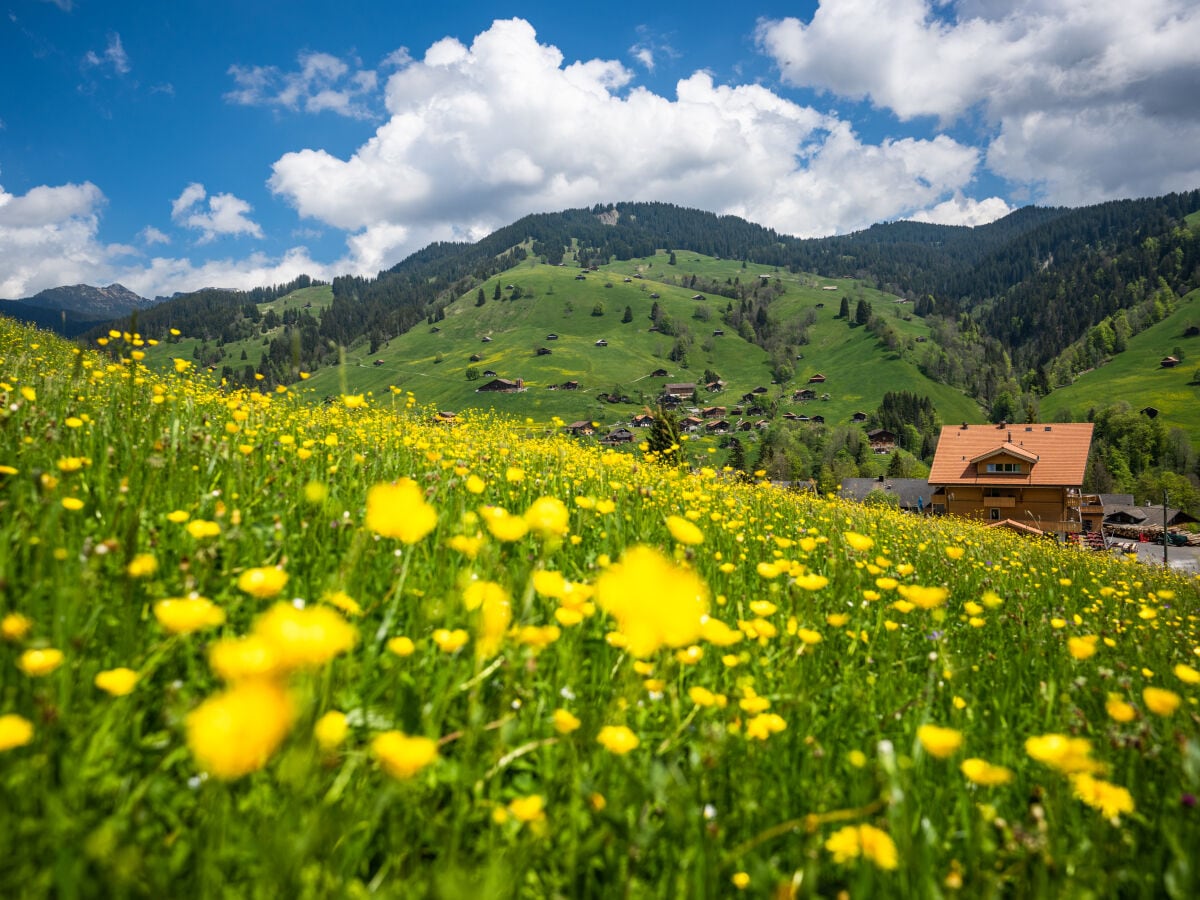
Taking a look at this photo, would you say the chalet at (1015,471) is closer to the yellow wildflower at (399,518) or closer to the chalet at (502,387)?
the yellow wildflower at (399,518)

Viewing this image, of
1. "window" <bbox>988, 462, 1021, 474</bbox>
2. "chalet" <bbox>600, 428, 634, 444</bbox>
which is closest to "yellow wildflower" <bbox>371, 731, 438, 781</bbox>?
"window" <bbox>988, 462, 1021, 474</bbox>

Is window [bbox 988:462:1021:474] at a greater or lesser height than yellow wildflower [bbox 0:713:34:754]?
lesser

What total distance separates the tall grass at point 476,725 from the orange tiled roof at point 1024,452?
213 ft

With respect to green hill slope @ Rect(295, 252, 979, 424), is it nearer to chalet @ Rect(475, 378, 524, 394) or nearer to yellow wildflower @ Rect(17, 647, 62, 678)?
chalet @ Rect(475, 378, 524, 394)

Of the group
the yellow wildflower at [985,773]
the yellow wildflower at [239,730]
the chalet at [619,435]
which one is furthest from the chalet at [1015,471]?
the chalet at [619,435]

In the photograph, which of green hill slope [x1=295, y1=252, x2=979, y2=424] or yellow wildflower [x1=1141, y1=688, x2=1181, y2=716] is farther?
green hill slope [x1=295, y1=252, x2=979, y2=424]

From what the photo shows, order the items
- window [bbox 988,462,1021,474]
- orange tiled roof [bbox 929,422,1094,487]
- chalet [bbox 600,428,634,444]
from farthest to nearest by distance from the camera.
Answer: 1. chalet [bbox 600,428,634,444]
2. window [bbox 988,462,1021,474]
3. orange tiled roof [bbox 929,422,1094,487]

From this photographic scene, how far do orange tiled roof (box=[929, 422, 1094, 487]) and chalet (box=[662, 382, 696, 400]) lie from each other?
4049 inches

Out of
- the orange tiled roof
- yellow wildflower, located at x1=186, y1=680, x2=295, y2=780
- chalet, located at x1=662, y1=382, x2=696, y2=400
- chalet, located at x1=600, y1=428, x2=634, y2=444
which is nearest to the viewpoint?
yellow wildflower, located at x1=186, y1=680, x2=295, y2=780

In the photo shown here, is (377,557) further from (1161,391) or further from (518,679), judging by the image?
(1161,391)

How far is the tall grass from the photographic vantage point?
1.36m

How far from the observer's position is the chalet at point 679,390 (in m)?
163

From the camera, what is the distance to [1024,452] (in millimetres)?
57812

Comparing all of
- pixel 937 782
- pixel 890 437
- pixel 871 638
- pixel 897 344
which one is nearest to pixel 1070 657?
pixel 871 638
